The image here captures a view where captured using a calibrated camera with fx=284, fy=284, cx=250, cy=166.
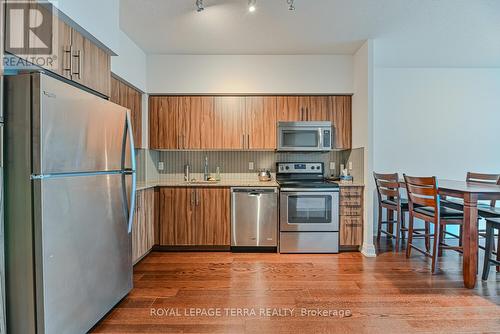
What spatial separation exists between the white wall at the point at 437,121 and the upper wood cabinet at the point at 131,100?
3.41m

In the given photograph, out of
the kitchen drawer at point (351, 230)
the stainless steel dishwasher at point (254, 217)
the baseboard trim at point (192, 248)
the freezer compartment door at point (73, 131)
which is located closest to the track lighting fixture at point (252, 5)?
the freezer compartment door at point (73, 131)

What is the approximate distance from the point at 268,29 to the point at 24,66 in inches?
89.7

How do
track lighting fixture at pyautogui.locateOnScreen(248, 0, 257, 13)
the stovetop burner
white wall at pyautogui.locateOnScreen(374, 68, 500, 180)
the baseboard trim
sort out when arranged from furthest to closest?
white wall at pyautogui.locateOnScreen(374, 68, 500, 180) < the stovetop burner < the baseboard trim < track lighting fixture at pyautogui.locateOnScreen(248, 0, 257, 13)

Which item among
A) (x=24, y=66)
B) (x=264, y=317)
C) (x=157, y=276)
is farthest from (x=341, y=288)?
(x=24, y=66)

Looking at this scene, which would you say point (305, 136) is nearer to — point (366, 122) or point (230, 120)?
point (366, 122)

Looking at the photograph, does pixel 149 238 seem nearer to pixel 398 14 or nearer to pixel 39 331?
pixel 39 331

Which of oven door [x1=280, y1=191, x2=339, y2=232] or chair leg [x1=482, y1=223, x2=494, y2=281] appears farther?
oven door [x1=280, y1=191, x2=339, y2=232]

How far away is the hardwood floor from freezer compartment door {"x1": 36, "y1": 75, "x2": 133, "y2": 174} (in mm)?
1179

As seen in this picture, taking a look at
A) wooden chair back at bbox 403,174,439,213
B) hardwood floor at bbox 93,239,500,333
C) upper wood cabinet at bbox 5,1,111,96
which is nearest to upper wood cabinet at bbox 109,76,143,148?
upper wood cabinet at bbox 5,1,111,96

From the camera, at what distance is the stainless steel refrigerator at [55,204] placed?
4.91 feet

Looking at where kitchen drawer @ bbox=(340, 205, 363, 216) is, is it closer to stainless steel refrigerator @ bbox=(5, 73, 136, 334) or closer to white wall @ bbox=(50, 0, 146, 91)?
stainless steel refrigerator @ bbox=(5, 73, 136, 334)

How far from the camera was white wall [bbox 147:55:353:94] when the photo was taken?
3824 millimetres

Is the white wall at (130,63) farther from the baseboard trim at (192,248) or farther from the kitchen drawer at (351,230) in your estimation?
the kitchen drawer at (351,230)

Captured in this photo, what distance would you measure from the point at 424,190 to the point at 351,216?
93cm
